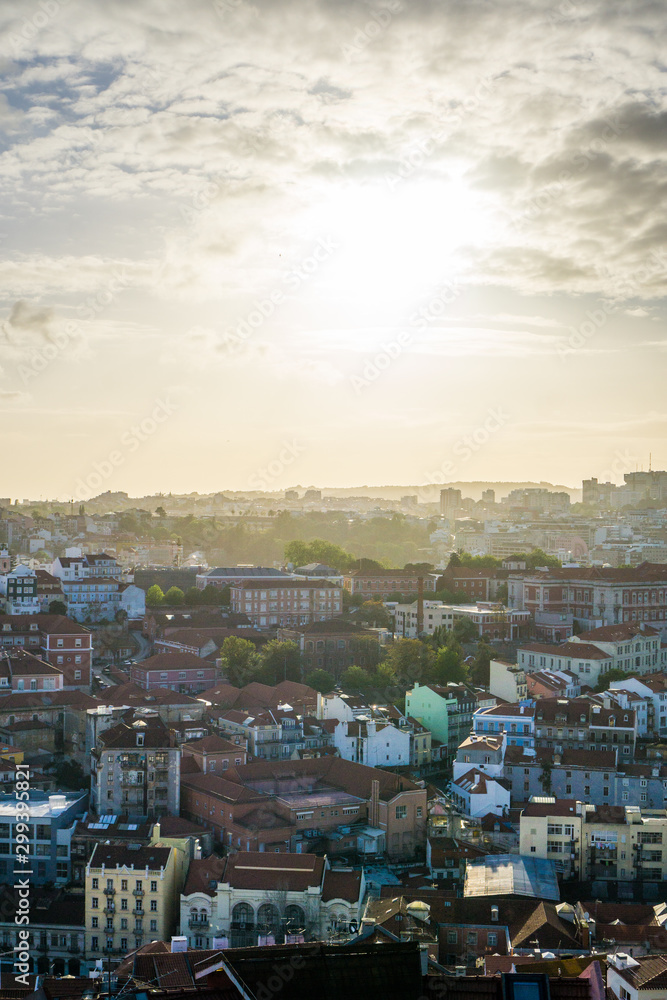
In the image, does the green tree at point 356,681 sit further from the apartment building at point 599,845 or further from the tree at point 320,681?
the apartment building at point 599,845

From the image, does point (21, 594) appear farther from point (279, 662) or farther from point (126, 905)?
point (126, 905)

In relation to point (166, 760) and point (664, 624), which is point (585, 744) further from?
point (664, 624)

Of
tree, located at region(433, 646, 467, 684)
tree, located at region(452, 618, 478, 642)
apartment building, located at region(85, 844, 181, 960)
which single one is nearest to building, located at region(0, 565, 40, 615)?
tree, located at region(433, 646, 467, 684)

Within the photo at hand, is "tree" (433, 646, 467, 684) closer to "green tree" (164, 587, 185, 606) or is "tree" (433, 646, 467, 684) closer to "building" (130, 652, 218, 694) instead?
"building" (130, 652, 218, 694)

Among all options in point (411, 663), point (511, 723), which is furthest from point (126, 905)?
point (411, 663)

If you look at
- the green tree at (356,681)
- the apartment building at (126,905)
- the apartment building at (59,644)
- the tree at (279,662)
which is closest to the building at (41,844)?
the apartment building at (126,905)
